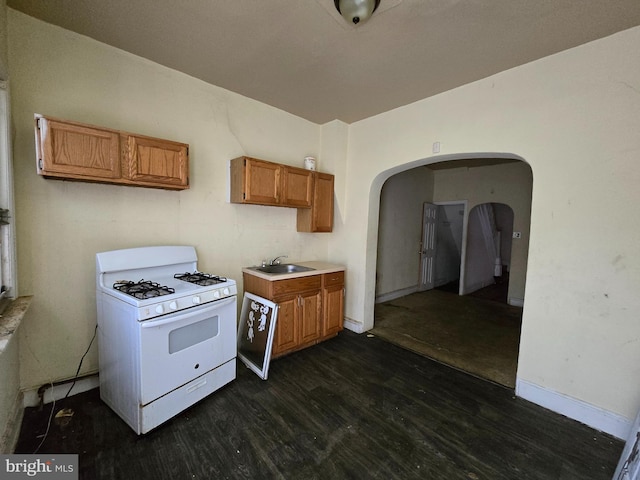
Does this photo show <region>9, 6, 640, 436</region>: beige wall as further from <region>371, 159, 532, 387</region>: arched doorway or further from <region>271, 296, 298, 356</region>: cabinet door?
<region>371, 159, 532, 387</region>: arched doorway

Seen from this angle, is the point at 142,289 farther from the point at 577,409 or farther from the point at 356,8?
the point at 577,409

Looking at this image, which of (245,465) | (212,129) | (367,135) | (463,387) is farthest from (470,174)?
(245,465)

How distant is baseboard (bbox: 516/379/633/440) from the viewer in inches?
74.6

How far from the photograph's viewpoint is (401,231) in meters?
5.31

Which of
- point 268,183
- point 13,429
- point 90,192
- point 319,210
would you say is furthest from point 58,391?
point 319,210

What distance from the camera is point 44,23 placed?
6.35 ft

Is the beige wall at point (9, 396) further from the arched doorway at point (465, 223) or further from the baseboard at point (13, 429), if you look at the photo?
the arched doorway at point (465, 223)

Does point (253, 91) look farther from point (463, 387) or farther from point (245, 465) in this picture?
point (463, 387)

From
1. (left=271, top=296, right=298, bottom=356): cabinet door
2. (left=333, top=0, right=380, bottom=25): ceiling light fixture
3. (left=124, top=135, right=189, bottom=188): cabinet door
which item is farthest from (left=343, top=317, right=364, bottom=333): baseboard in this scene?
(left=333, top=0, right=380, bottom=25): ceiling light fixture

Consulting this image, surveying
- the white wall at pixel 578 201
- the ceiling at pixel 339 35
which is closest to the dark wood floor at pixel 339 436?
the white wall at pixel 578 201

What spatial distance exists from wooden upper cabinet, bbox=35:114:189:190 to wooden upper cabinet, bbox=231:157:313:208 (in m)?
0.57

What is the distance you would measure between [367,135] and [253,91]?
Result: 4.80 feet

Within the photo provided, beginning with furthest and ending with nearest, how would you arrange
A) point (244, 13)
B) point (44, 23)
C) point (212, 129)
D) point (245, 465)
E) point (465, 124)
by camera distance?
point (212, 129), point (465, 124), point (44, 23), point (244, 13), point (245, 465)

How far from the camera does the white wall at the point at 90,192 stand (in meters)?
1.92
